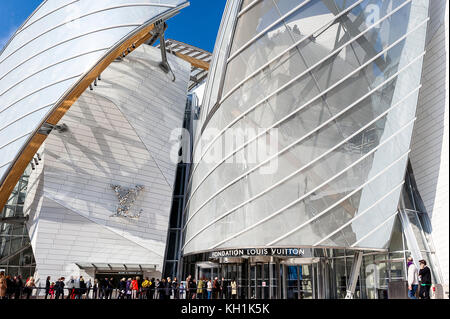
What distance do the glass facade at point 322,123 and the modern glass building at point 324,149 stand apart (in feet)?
0.13

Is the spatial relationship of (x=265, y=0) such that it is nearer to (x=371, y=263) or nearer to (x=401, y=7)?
(x=401, y=7)

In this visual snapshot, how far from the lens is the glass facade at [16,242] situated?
85.3ft

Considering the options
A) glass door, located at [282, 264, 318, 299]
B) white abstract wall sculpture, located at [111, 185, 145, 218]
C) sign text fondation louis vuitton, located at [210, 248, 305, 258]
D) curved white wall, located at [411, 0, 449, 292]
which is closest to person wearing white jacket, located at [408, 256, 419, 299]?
sign text fondation louis vuitton, located at [210, 248, 305, 258]

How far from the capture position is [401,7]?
1691cm

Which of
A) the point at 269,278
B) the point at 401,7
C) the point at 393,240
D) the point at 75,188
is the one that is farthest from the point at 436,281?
the point at 75,188

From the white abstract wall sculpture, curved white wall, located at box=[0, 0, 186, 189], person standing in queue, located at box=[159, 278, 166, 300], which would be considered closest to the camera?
person standing in queue, located at box=[159, 278, 166, 300]

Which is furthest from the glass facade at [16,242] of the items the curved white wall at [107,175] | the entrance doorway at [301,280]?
the entrance doorway at [301,280]

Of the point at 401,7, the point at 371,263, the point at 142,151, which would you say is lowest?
the point at 371,263

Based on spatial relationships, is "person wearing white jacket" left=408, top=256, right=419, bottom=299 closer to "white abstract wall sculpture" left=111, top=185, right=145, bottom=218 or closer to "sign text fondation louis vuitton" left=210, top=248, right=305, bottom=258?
"sign text fondation louis vuitton" left=210, top=248, right=305, bottom=258

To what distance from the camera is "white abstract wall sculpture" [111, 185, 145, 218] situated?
82.1ft

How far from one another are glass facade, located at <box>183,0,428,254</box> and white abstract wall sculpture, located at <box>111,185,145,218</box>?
9143 millimetres

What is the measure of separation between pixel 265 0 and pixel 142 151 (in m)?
13.0

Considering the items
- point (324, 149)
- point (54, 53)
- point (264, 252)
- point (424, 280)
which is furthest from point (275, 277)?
point (54, 53)

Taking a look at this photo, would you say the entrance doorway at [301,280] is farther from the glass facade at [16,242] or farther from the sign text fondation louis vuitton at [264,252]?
the glass facade at [16,242]
